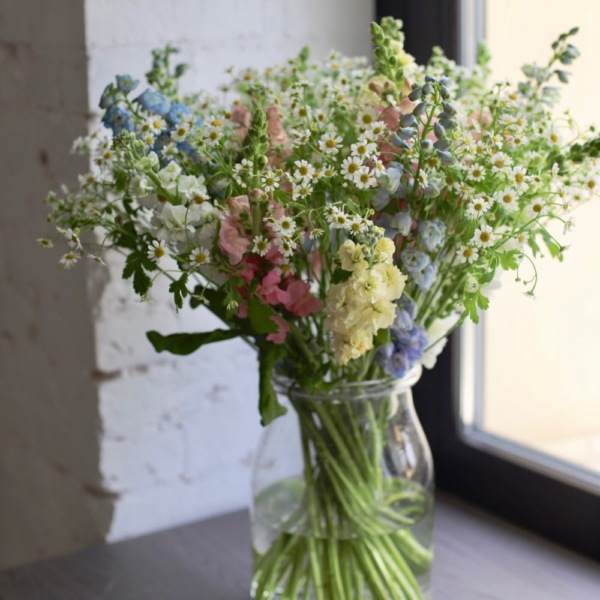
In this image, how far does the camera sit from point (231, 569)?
3.95 ft

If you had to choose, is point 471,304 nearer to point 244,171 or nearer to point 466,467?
point 244,171

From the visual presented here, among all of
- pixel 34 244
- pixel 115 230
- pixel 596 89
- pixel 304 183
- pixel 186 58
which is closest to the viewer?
pixel 304 183

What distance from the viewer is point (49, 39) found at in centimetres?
127

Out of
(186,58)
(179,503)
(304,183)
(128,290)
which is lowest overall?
(179,503)

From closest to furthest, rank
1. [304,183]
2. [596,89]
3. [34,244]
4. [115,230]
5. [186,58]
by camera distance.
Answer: [304,183] → [115,230] → [596,89] → [186,58] → [34,244]

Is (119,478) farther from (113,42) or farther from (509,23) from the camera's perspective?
(509,23)

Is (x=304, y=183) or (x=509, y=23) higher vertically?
(x=509, y=23)

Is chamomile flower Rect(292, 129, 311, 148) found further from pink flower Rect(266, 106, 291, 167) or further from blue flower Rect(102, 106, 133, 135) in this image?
blue flower Rect(102, 106, 133, 135)

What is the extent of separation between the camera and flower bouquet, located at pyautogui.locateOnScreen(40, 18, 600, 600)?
792 millimetres

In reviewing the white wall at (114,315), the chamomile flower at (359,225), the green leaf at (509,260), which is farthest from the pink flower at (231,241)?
the white wall at (114,315)

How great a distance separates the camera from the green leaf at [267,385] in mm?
910

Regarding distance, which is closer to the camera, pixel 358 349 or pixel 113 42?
pixel 358 349

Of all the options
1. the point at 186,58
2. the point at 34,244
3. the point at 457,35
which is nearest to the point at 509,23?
the point at 457,35

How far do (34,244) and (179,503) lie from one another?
41 cm
